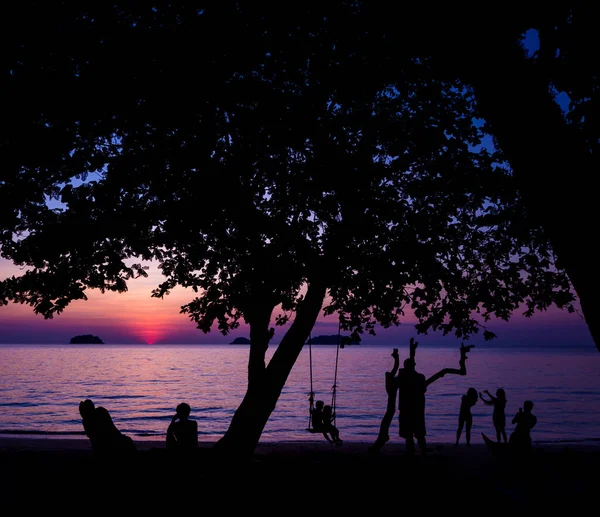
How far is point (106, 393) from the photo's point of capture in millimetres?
61000

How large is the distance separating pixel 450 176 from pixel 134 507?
892cm

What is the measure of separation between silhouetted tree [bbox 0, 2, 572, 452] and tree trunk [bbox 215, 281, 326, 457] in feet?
0.13

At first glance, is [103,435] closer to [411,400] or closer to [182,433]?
[182,433]

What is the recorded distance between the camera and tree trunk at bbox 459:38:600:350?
159 inches

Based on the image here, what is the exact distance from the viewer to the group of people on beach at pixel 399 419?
8156 millimetres

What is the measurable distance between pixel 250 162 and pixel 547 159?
732cm

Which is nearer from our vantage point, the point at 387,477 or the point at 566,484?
the point at 566,484

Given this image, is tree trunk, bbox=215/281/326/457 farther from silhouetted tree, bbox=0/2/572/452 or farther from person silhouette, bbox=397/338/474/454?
person silhouette, bbox=397/338/474/454

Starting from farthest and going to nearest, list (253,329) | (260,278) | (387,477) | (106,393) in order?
1. (106,393)
2. (253,329)
3. (260,278)
4. (387,477)

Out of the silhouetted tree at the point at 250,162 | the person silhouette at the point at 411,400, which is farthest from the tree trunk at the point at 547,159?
the person silhouette at the point at 411,400

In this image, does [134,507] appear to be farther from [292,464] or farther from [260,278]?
[260,278]

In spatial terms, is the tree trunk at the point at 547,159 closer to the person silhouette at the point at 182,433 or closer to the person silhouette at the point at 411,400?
the person silhouette at the point at 182,433

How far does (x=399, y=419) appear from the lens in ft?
45.5

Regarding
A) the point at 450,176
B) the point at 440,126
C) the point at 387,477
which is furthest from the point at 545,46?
the point at 387,477
